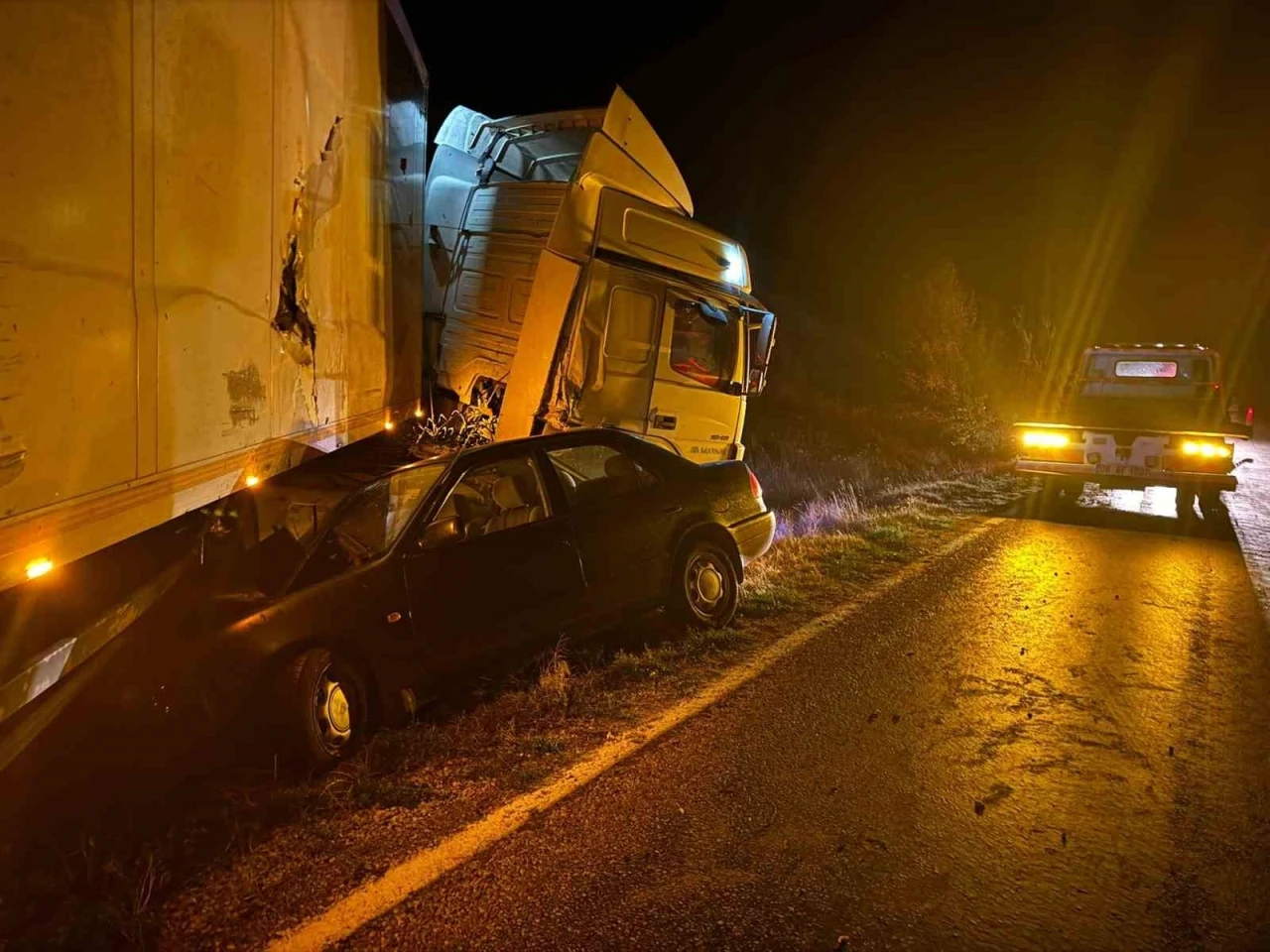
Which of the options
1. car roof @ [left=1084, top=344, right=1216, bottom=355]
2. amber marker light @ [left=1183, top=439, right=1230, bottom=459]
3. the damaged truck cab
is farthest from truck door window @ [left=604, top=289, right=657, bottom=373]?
car roof @ [left=1084, top=344, right=1216, bottom=355]

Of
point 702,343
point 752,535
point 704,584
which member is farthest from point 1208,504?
point 704,584

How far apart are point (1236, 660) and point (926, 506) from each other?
591 cm

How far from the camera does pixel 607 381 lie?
723 centimetres

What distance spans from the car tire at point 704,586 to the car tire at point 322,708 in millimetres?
2230

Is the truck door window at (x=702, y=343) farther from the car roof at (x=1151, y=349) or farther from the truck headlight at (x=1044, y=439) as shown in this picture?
the car roof at (x=1151, y=349)

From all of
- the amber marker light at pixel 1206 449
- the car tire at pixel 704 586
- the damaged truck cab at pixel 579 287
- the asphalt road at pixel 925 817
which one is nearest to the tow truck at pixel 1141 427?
the amber marker light at pixel 1206 449

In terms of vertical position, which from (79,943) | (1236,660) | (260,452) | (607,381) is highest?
(607,381)

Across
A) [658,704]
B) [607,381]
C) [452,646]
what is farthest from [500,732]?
[607,381]

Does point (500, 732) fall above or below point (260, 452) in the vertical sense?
below

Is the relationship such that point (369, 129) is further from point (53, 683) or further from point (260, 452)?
point (53, 683)

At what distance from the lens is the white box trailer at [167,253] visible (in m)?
2.52

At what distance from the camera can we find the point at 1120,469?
34.6ft

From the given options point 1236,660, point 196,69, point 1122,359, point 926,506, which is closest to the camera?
point 196,69

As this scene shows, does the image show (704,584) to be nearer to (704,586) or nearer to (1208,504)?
(704,586)
